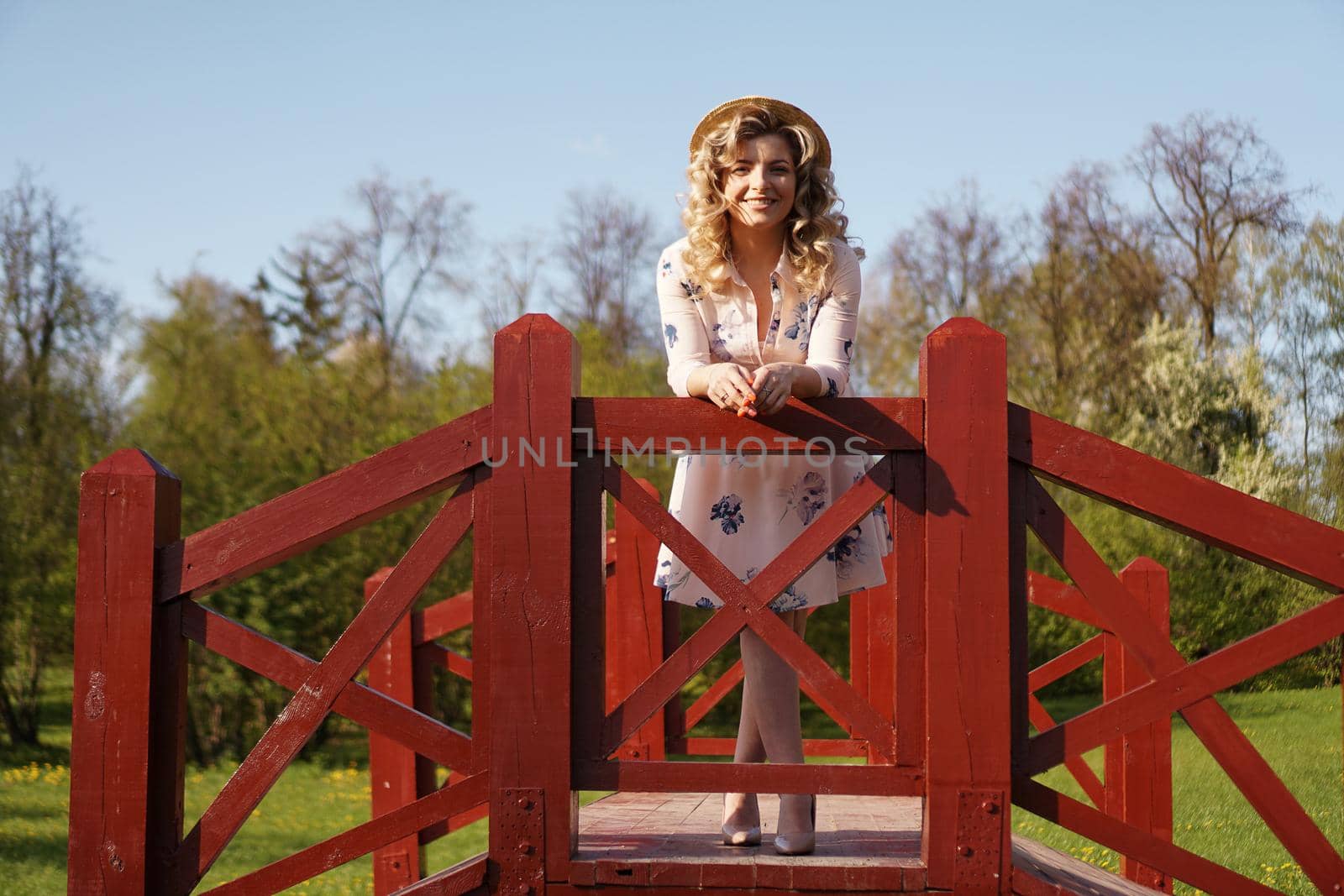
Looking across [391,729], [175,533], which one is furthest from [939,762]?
[175,533]

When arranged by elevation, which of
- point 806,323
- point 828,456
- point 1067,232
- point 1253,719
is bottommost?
point 1253,719

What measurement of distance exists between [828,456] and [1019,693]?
67 cm

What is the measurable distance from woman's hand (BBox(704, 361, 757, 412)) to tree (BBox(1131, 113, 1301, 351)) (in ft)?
49.5

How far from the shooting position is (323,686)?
2652mm

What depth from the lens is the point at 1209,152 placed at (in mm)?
17000

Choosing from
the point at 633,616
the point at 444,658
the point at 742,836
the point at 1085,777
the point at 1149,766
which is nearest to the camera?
the point at 742,836

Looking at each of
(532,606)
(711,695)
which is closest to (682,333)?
(532,606)

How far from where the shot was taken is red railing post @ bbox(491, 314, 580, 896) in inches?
102

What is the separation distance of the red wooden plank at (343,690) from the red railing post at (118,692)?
103mm

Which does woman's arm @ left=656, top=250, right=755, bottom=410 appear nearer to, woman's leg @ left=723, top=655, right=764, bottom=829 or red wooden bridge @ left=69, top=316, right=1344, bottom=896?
red wooden bridge @ left=69, top=316, right=1344, bottom=896

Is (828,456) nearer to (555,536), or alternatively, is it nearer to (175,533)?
(555,536)

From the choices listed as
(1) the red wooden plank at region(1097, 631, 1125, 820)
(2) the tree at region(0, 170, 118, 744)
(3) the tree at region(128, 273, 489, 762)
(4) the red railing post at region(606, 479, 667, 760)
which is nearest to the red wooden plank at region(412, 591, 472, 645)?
(4) the red railing post at region(606, 479, 667, 760)

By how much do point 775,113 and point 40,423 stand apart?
16533mm

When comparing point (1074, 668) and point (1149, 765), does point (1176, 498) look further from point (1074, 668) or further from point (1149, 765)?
point (1074, 668)
